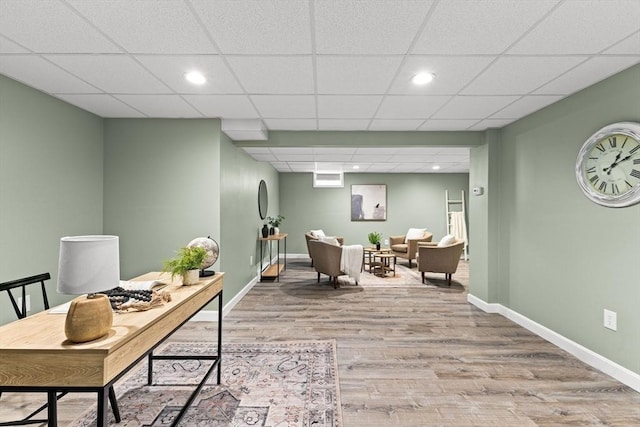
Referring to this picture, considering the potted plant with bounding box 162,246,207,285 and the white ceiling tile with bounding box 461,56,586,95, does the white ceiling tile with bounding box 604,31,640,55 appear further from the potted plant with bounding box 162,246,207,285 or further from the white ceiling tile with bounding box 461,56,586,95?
the potted plant with bounding box 162,246,207,285

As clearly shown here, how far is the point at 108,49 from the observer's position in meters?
2.10

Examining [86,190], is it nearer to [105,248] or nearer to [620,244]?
[105,248]

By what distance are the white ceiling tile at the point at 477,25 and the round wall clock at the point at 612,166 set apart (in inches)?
47.7

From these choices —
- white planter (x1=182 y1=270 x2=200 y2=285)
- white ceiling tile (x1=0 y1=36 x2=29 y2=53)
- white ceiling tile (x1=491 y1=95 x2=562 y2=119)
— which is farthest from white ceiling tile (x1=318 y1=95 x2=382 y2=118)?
white ceiling tile (x1=0 y1=36 x2=29 y2=53)

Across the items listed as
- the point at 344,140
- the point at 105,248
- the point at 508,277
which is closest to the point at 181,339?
the point at 105,248

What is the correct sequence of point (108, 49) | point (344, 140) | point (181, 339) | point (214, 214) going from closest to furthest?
point (108, 49)
point (181, 339)
point (214, 214)
point (344, 140)

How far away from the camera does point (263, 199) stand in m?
6.57

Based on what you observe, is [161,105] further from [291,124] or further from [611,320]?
[611,320]

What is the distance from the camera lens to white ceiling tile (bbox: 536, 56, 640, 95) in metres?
2.22

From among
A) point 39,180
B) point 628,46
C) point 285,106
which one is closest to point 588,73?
point 628,46

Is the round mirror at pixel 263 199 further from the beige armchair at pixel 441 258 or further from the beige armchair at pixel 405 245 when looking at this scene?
the beige armchair at pixel 441 258

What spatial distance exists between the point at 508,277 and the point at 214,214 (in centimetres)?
371

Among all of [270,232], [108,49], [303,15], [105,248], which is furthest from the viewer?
[270,232]

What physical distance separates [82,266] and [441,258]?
17.9ft
